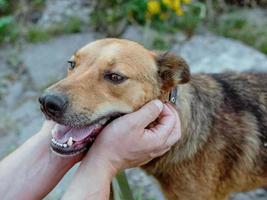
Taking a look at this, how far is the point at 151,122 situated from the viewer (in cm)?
274

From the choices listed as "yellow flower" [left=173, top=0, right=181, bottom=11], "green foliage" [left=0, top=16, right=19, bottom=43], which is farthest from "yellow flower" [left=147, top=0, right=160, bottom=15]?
"green foliage" [left=0, top=16, right=19, bottom=43]

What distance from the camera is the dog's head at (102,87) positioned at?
2.47 meters

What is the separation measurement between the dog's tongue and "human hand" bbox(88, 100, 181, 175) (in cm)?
6

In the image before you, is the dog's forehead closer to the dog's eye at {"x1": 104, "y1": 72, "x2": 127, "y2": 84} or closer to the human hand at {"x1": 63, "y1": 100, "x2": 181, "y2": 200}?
the dog's eye at {"x1": 104, "y1": 72, "x2": 127, "y2": 84}

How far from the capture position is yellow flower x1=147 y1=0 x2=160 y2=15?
548 cm

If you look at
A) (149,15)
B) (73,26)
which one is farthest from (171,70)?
(73,26)

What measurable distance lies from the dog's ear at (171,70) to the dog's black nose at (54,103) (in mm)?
655

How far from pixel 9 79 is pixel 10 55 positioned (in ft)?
1.39

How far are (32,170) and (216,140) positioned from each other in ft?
3.51

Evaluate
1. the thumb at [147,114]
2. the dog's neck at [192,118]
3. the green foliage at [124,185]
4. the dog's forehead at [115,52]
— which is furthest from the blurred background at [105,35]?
the thumb at [147,114]

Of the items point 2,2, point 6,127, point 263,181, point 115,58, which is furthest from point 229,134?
point 2,2

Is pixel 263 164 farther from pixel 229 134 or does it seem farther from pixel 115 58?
pixel 115 58

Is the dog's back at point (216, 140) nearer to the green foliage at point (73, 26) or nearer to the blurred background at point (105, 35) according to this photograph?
the blurred background at point (105, 35)

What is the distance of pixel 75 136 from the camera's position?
8.57ft
